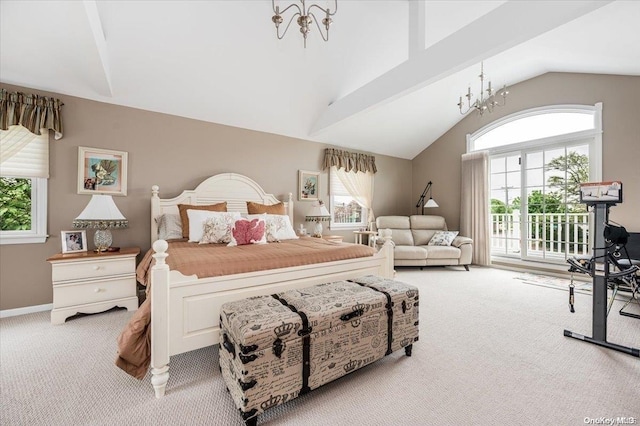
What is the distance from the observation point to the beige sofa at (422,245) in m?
4.75

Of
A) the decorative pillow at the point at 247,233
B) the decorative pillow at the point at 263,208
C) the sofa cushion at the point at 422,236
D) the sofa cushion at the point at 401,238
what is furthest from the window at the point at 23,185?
the sofa cushion at the point at 422,236

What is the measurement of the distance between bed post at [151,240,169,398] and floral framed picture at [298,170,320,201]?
10.7 feet

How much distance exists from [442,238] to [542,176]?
1.98 m

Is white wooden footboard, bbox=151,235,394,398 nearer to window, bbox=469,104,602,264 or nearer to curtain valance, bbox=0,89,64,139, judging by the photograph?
curtain valance, bbox=0,89,64,139

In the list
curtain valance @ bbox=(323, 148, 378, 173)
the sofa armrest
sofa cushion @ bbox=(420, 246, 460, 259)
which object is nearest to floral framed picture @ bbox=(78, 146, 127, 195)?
curtain valance @ bbox=(323, 148, 378, 173)

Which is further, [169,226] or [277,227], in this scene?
[277,227]

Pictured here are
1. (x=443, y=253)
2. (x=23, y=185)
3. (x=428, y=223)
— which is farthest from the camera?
(x=428, y=223)

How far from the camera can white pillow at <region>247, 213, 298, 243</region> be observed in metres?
3.24

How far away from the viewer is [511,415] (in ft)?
4.67

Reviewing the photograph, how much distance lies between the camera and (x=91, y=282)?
8.73 ft

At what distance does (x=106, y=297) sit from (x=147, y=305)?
1572 millimetres

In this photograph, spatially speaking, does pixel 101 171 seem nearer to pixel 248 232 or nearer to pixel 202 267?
pixel 248 232

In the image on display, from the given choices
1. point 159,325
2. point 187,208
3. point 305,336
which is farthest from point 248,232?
point 305,336

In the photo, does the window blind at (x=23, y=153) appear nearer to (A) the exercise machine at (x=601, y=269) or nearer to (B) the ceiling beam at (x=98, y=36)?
(B) the ceiling beam at (x=98, y=36)
